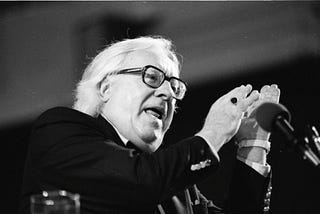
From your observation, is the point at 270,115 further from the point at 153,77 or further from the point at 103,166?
the point at 153,77

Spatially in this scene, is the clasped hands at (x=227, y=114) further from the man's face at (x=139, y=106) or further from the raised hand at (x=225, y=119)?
the man's face at (x=139, y=106)

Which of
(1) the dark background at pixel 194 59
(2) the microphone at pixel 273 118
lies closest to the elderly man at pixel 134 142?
(2) the microphone at pixel 273 118

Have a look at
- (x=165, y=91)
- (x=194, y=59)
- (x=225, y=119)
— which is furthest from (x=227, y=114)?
(x=194, y=59)

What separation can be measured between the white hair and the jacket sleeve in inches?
10.5

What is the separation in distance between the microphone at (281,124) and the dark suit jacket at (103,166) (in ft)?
0.92

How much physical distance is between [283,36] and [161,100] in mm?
1044

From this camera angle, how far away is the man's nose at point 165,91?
1.87 meters

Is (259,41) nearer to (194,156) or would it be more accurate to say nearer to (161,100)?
(161,100)

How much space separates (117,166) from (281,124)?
1.51ft

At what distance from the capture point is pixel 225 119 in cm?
169

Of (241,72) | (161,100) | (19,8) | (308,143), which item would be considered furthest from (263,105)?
(19,8)

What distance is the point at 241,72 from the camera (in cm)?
Result: 271

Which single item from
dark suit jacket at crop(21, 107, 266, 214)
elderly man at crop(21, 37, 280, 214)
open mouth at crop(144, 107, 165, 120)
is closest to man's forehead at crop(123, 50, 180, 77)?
elderly man at crop(21, 37, 280, 214)

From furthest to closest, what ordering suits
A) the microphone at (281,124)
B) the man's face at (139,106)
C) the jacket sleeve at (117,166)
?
the man's face at (139,106), the jacket sleeve at (117,166), the microphone at (281,124)
